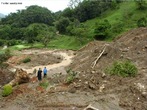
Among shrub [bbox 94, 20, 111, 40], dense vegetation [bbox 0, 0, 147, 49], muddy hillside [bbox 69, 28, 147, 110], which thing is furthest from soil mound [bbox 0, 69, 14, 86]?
shrub [bbox 94, 20, 111, 40]

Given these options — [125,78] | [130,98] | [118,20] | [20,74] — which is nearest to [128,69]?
[125,78]

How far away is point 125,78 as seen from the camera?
1855 centimetres

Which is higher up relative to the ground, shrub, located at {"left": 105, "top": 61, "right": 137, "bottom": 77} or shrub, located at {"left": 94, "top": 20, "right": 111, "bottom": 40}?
shrub, located at {"left": 94, "top": 20, "right": 111, "bottom": 40}

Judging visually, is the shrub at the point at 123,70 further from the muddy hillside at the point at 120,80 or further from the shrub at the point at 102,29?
the shrub at the point at 102,29

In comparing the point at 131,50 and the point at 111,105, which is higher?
the point at 131,50

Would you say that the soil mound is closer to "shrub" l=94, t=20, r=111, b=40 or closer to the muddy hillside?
the muddy hillside

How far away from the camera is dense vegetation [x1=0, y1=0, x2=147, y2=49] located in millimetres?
47188

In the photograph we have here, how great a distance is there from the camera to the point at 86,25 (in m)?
55.9

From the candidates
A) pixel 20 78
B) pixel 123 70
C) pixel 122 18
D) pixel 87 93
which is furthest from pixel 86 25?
pixel 87 93

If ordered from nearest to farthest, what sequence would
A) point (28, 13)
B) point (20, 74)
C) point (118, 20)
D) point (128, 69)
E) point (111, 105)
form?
point (111, 105) < point (128, 69) < point (20, 74) < point (118, 20) < point (28, 13)

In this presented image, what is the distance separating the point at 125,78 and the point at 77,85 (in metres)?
3.52

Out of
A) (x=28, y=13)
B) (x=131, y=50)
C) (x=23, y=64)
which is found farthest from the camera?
(x=28, y=13)

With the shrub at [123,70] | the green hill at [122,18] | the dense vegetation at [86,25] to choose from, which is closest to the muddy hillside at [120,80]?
the shrub at [123,70]

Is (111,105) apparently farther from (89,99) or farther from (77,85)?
(77,85)
